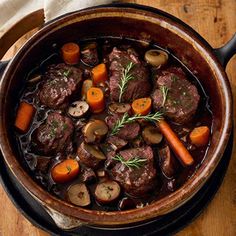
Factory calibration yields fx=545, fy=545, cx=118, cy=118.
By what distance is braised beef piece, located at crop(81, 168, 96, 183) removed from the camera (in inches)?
89.7

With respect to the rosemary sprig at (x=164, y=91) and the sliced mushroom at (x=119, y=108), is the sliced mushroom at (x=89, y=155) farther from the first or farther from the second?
the rosemary sprig at (x=164, y=91)

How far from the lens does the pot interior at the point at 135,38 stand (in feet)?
6.91

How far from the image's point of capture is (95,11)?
2490 millimetres

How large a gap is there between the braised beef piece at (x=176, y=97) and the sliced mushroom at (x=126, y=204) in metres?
0.42

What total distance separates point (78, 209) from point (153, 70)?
822 millimetres

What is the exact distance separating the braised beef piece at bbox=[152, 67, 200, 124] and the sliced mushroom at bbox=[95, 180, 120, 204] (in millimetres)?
410

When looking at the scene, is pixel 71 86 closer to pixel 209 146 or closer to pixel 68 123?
pixel 68 123

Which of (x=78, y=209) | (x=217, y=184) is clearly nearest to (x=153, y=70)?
(x=217, y=184)

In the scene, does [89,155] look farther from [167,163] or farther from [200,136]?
[200,136]

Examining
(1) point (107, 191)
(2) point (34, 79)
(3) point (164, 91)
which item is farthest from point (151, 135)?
(2) point (34, 79)

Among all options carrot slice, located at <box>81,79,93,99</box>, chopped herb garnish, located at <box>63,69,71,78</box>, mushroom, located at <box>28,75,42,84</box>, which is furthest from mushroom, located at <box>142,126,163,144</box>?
mushroom, located at <box>28,75,42,84</box>

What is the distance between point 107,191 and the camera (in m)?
2.25

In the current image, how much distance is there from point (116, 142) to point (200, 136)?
1.20 feet

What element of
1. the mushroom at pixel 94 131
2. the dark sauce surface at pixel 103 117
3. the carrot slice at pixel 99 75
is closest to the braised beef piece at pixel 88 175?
the dark sauce surface at pixel 103 117
